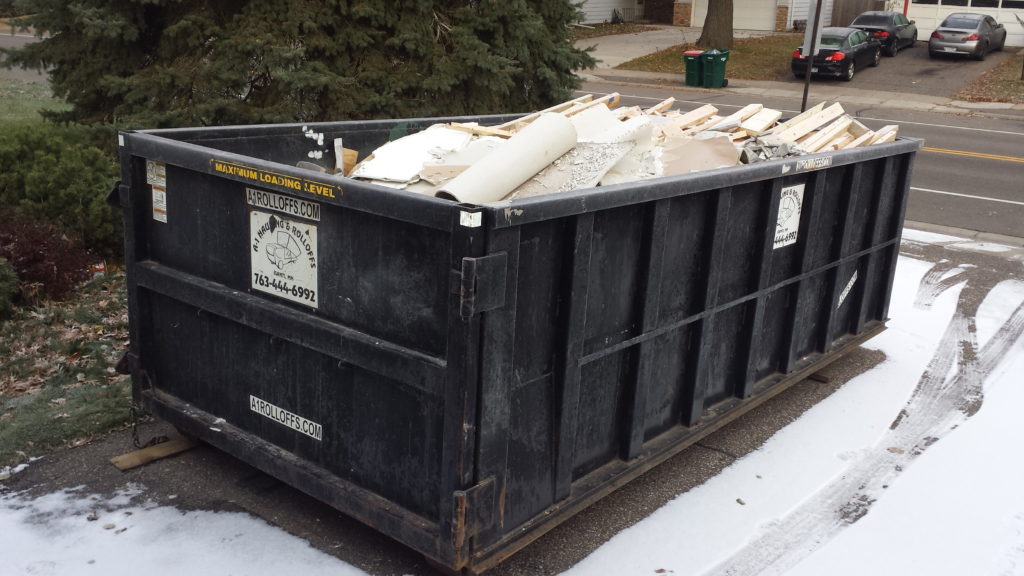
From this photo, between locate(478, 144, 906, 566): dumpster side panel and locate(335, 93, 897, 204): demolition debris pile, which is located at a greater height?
locate(335, 93, 897, 204): demolition debris pile

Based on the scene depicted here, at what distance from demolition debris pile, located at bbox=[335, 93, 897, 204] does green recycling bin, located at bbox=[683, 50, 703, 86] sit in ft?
79.0

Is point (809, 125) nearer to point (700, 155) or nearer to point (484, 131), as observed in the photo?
point (700, 155)

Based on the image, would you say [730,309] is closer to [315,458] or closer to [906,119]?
[315,458]

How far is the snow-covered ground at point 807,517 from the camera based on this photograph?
4070 millimetres

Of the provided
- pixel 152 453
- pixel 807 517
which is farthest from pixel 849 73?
pixel 152 453

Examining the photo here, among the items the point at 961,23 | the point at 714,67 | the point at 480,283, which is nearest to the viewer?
the point at 480,283

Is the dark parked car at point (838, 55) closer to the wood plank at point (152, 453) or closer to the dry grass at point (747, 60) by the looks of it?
the dry grass at point (747, 60)

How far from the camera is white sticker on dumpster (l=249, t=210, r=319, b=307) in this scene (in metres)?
4.03

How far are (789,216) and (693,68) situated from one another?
83.7 feet

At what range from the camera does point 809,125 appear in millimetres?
6730

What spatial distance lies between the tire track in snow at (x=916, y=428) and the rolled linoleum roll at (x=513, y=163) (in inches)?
78.9

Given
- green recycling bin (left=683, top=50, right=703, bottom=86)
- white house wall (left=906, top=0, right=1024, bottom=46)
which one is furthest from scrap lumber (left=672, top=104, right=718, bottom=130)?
white house wall (left=906, top=0, right=1024, bottom=46)

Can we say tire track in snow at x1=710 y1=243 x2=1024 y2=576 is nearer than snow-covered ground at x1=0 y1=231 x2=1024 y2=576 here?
No

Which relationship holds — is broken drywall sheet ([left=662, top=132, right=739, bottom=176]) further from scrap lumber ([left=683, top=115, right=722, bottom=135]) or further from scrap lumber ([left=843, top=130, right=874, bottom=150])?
scrap lumber ([left=843, top=130, right=874, bottom=150])
